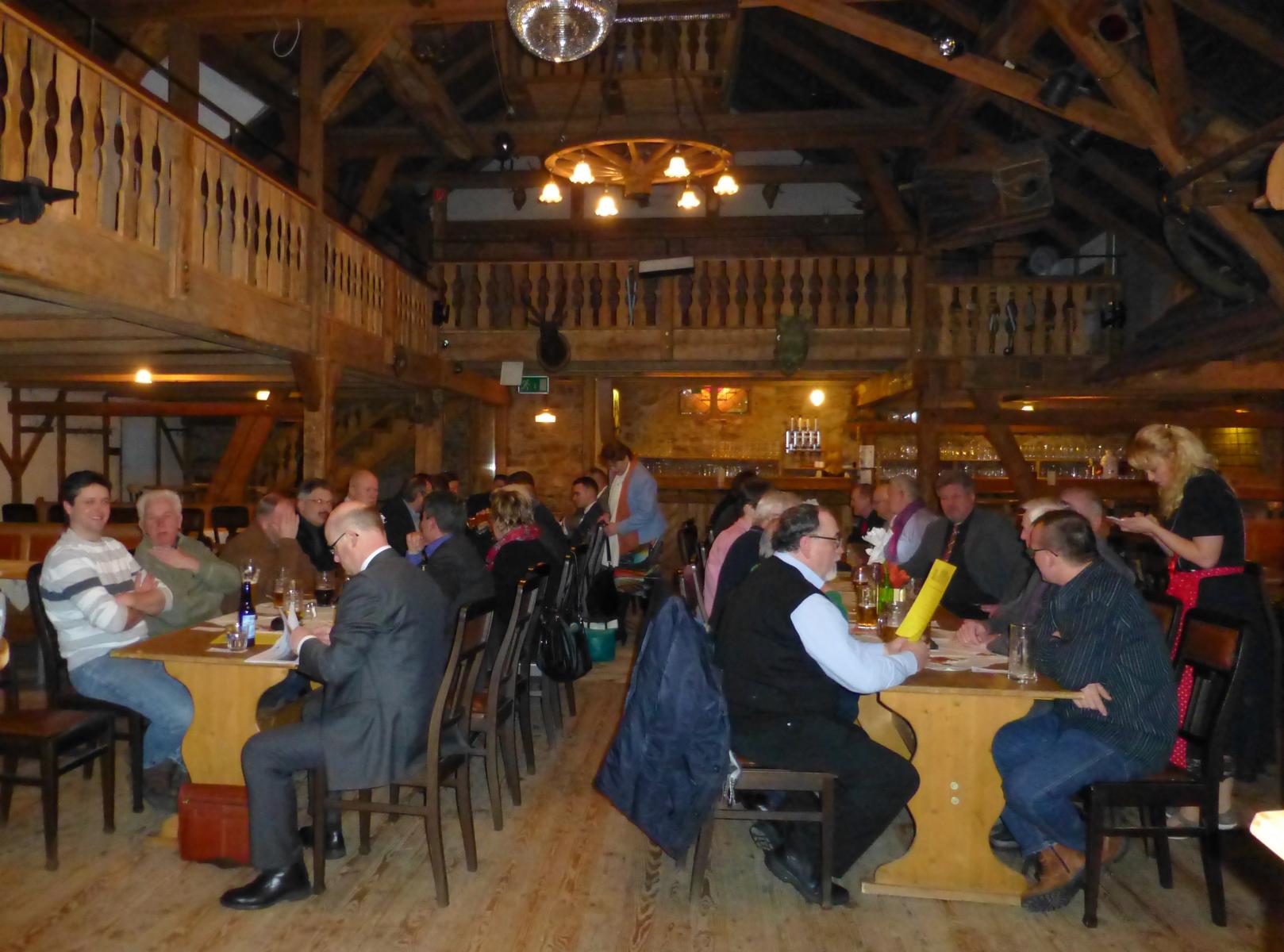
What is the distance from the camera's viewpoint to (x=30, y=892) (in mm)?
3367

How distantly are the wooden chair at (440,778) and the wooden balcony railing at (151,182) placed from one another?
280 cm

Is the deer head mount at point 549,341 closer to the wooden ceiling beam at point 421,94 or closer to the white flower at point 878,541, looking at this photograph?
the wooden ceiling beam at point 421,94

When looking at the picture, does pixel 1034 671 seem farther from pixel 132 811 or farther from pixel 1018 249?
pixel 1018 249

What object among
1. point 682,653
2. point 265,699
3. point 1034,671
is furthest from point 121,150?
point 1034,671

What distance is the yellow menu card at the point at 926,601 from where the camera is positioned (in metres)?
3.19

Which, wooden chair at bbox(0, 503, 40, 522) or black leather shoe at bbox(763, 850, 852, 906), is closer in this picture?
black leather shoe at bbox(763, 850, 852, 906)

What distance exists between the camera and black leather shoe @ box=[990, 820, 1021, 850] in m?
3.87

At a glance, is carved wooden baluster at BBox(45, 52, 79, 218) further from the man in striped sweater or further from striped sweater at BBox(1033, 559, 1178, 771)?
striped sweater at BBox(1033, 559, 1178, 771)

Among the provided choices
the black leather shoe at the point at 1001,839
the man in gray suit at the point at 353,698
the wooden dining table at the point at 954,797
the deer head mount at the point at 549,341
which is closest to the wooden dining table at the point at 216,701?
the man in gray suit at the point at 353,698

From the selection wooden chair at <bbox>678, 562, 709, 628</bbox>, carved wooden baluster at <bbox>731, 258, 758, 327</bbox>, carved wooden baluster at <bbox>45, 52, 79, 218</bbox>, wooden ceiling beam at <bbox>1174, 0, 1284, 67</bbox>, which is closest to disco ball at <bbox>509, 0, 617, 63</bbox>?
carved wooden baluster at <bbox>45, 52, 79, 218</bbox>

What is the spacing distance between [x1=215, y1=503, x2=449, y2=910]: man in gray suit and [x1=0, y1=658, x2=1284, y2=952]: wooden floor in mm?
249

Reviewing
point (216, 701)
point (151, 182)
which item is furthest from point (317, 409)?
point (216, 701)

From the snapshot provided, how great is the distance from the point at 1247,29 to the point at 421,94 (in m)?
7.02

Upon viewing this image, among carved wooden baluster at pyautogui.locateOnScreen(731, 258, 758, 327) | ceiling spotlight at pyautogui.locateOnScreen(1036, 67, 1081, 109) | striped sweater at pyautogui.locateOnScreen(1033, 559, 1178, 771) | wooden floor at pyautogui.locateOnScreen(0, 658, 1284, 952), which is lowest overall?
wooden floor at pyautogui.locateOnScreen(0, 658, 1284, 952)
